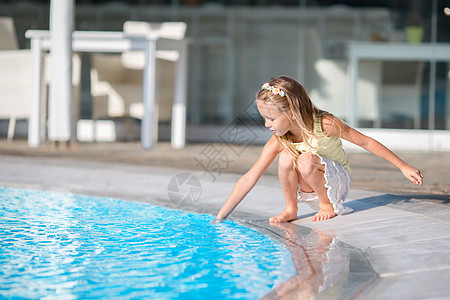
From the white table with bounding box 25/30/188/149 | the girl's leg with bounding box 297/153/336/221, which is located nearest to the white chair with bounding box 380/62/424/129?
the white table with bounding box 25/30/188/149

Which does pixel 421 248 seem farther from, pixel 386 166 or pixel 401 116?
pixel 401 116

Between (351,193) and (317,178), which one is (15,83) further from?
(317,178)

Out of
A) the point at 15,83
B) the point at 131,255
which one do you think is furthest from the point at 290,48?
the point at 131,255

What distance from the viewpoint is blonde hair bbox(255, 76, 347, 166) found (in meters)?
2.53

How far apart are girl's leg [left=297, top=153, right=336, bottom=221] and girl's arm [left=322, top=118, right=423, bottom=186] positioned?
14cm

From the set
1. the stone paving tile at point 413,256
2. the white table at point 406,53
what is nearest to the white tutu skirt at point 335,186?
the stone paving tile at point 413,256

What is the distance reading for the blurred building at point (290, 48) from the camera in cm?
724

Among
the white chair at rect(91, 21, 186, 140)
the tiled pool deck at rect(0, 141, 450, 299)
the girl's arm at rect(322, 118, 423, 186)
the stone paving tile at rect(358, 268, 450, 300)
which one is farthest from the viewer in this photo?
the white chair at rect(91, 21, 186, 140)

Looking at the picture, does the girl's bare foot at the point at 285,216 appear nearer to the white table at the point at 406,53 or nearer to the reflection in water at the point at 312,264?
the reflection in water at the point at 312,264

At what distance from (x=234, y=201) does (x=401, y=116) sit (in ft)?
16.1

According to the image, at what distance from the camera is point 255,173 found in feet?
8.92

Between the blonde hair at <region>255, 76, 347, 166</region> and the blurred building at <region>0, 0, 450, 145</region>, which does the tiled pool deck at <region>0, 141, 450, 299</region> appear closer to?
the blonde hair at <region>255, 76, 347, 166</region>

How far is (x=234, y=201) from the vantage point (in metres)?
2.78

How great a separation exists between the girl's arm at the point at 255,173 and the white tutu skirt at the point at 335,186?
0.66 ft
